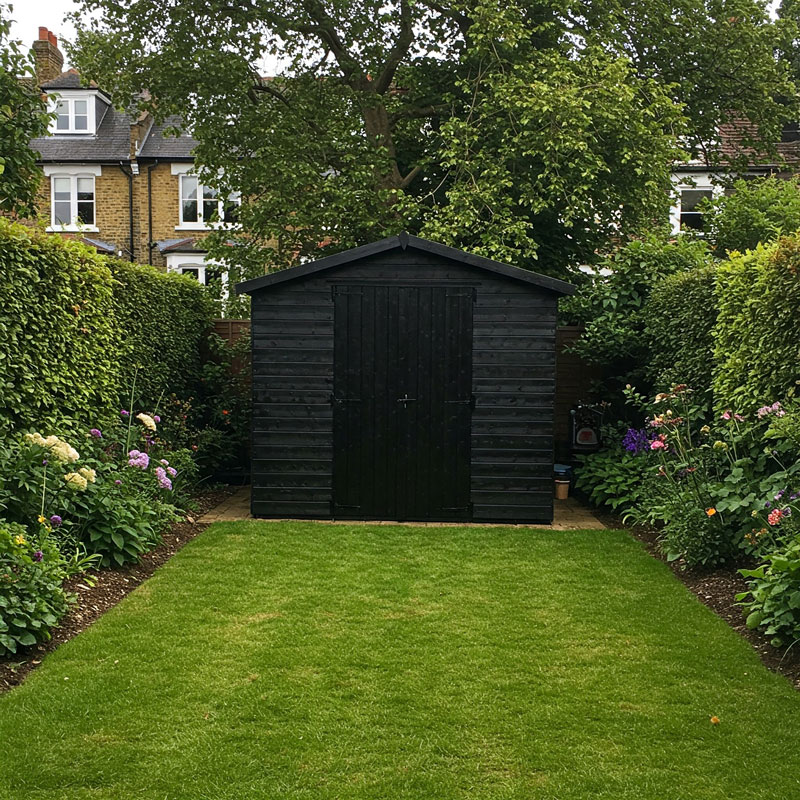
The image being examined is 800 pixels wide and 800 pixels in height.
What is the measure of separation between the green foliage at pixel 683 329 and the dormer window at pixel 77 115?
2111 cm

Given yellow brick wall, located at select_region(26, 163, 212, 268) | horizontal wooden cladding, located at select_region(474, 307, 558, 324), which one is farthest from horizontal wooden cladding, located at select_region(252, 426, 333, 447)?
yellow brick wall, located at select_region(26, 163, 212, 268)

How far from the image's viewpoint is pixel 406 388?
8047mm

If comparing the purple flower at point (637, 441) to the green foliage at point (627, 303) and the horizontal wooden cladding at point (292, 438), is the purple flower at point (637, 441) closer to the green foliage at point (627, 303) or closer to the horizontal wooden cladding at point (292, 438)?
the green foliage at point (627, 303)

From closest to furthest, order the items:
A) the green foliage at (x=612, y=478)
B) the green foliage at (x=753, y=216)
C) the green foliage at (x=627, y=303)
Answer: the green foliage at (x=612, y=478) < the green foliage at (x=627, y=303) < the green foliage at (x=753, y=216)

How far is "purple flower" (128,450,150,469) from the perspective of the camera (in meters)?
6.73

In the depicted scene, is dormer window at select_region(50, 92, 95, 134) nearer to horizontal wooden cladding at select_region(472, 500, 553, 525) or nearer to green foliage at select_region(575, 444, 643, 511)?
green foliage at select_region(575, 444, 643, 511)

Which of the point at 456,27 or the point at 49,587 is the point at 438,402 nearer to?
the point at 49,587

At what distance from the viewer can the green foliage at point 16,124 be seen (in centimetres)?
835

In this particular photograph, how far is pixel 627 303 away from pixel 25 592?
715cm

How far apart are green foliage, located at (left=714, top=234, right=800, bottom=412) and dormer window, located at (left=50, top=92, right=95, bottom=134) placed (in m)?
22.8

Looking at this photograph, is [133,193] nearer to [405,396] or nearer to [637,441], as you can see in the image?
[405,396]

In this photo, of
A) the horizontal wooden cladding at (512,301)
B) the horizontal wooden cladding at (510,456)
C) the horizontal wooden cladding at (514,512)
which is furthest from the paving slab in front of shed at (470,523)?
the horizontal wooden cladding at (512,301)

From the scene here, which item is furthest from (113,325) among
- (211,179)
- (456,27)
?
(456,27)

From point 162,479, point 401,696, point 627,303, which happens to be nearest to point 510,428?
point 627,303
